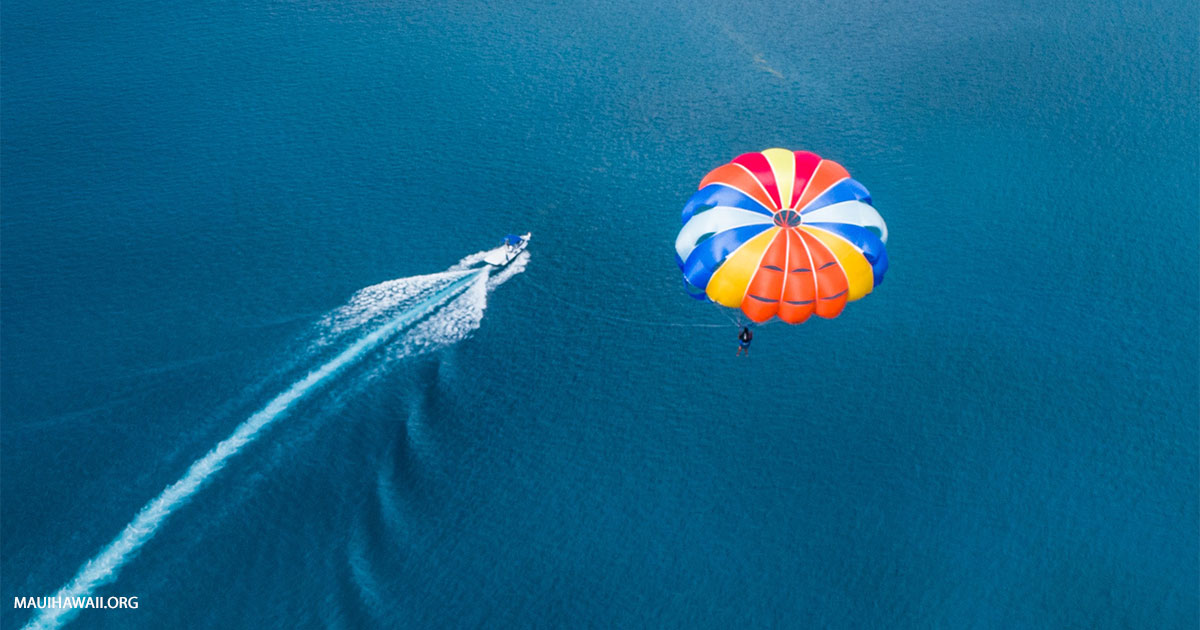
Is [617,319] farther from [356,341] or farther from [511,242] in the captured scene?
[356,341]

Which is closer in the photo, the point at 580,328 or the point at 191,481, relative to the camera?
the point at 191,481

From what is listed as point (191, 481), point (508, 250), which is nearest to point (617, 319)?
point (508, 250)

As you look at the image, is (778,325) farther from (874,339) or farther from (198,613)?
(198,613)

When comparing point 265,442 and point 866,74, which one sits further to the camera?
point 866,74

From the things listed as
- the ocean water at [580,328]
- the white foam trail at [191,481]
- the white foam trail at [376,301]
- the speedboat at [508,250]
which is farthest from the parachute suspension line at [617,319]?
the white foam trail at [191,481]

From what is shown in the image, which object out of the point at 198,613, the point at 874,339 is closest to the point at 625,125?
the point at 874,339

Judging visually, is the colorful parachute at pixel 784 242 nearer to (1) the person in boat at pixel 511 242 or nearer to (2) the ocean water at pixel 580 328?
(2) the ocean water at pixel 580 328

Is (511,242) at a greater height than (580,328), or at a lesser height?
greater
